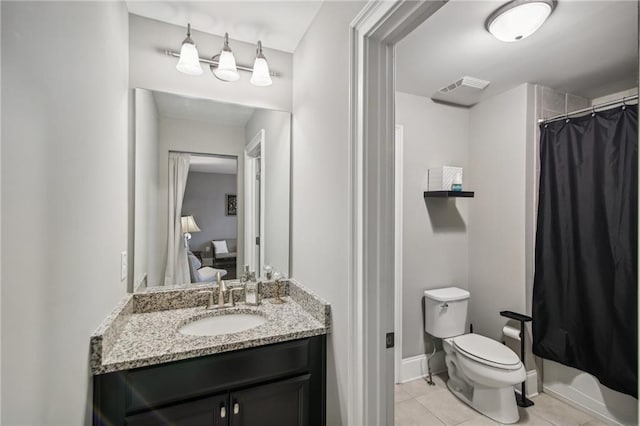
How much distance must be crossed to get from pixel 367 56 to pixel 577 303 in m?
2.23

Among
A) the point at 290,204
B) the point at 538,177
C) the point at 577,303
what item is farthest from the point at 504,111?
the point at 290,204

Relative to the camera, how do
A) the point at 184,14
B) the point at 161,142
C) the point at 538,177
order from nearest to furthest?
the point at 184,14
the point at 161,142
the point at 538,177

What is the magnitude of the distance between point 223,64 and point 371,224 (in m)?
1.21

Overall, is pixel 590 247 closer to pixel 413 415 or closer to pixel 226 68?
pixel 413 415

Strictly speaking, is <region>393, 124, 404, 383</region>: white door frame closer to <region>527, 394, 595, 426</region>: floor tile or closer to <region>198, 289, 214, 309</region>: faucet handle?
<region>527, 394, 595, 426</region>: floor tile

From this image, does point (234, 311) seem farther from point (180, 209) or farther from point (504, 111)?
point (504, 111)

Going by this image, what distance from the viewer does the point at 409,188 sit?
8.19 feet

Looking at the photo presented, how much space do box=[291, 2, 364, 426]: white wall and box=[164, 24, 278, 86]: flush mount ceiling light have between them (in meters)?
0.23

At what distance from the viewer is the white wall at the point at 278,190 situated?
1.87 m

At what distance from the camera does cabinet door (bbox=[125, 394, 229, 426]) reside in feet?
3.63

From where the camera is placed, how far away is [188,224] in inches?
67.4

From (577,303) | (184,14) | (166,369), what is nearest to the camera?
(166,369)

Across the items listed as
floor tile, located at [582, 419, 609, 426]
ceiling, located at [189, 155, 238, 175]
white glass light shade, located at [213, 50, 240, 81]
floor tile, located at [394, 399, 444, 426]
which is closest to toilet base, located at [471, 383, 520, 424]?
floor tile, located at [394, 399, 444, 426]

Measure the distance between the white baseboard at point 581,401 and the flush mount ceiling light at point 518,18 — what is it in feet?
7.98
